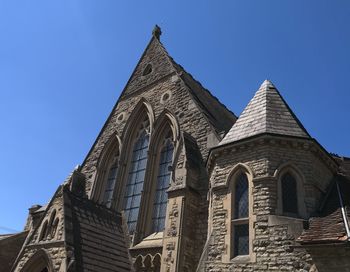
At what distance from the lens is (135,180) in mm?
14961

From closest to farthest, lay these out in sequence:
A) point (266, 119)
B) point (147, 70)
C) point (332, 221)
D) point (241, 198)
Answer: point (332, 221) < point (241, 198) < point (266, 119) < point (147, 70)

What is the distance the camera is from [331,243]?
295 inches

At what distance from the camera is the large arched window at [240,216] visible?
30.9 ft

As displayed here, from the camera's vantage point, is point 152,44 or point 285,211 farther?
point 152,44

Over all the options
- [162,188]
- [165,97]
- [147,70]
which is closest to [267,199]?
[162,188]

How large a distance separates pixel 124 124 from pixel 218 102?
5550 millimetres

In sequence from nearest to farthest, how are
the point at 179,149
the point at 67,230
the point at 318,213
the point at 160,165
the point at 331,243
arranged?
the point at 331,243 → the point at 67,230 → the point at 318,213 → the point at 179,149 → the point at 160,165

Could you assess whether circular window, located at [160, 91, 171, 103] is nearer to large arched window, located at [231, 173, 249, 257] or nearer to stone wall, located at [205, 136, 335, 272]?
stone wall, located at [205, 136, 335, 272]

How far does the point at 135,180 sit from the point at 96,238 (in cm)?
619

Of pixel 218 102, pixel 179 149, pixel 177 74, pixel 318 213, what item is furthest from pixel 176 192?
pixel 218 102

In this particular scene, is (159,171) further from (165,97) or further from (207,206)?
(207,206)

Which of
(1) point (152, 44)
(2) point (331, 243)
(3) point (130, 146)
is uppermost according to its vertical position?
(1) point (152, 44)

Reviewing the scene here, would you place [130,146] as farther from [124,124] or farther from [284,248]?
[284,248]

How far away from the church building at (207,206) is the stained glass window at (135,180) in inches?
2.0
